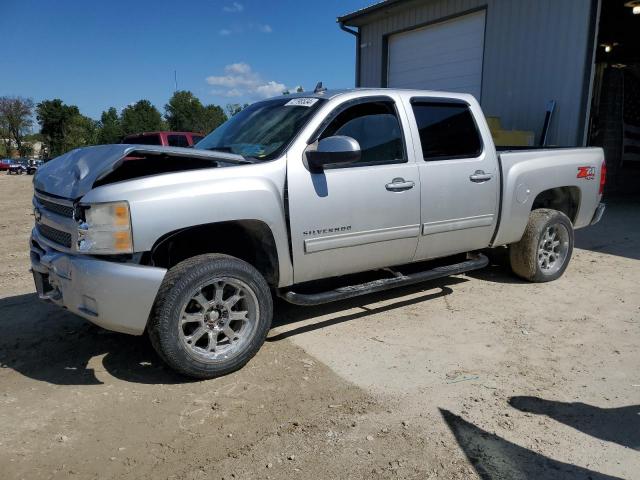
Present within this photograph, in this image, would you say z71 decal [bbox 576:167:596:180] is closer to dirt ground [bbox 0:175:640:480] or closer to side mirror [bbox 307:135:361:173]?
dirt ground [bbox 0:175:640:480]

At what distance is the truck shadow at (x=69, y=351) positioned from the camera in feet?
11.6

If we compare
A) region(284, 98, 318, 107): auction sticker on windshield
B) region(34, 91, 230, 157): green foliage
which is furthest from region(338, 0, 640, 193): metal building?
region(34, 91, 230, 157): green foliage

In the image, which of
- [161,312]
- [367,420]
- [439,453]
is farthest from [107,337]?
[439,453]

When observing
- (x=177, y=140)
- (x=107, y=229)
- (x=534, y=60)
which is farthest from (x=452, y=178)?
(x=177, y=140)

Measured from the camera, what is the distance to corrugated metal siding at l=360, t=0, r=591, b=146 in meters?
9.63

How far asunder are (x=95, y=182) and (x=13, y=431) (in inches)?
59.4

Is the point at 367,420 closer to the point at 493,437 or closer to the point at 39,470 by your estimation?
the point at 493,437

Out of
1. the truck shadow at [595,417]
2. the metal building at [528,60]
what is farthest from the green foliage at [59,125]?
the truck shadow at [595,417]

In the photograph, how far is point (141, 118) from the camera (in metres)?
77.8

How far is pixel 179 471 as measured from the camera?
8.31 feet

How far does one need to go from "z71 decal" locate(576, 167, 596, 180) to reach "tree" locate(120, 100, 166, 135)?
74938mm

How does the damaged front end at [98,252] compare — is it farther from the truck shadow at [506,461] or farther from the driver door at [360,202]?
the truck shadow at [506,461]

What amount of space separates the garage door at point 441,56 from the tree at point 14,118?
80.7 meters

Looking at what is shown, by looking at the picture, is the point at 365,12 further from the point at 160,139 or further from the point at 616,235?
the point at 616,235
